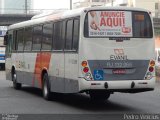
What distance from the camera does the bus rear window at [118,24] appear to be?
48.8 ft

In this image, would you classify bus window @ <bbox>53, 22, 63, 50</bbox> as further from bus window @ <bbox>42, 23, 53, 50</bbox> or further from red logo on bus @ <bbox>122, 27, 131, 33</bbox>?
red logo on bus @ <bbox>122, 27, 131, 33</bbox>

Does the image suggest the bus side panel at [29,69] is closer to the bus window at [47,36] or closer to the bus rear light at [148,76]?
the bus window at [47,36]

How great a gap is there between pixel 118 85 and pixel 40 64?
4700 mm

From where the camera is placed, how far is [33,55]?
1948 centimetres

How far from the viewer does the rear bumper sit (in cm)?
1446

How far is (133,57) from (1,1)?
246ft

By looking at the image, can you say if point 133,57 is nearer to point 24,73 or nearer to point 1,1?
point 24,73

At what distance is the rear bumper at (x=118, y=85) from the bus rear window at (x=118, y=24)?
132 centimetres

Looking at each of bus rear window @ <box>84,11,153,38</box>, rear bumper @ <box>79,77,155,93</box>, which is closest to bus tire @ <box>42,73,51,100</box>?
rear bumper @ <box>79,77,155,93</box>

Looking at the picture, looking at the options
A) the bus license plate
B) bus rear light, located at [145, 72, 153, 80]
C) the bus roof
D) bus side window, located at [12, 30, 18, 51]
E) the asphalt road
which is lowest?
the asphalt road

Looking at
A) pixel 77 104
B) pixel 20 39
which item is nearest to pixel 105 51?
pixel 77 104

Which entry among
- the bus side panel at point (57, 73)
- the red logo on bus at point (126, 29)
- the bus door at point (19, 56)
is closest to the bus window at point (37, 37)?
the bus side panel at point (57, 73)

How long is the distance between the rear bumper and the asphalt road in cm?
60

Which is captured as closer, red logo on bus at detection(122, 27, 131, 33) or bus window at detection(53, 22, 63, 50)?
red logo on bus at detection(122, 27, 131, 33)
